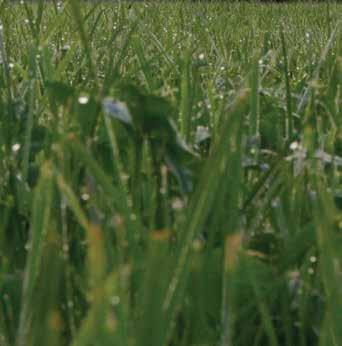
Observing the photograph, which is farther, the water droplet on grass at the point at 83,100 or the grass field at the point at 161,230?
the water droplet on grass at the point at 83,100

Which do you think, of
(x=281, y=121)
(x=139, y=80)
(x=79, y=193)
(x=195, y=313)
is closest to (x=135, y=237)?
(x=195, y=313)

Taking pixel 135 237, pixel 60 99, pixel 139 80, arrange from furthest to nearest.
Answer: pixel 139 80 → pixel 60 99 → pixel 135 237

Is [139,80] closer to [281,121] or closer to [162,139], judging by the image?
[281,121]

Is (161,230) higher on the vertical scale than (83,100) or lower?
lower

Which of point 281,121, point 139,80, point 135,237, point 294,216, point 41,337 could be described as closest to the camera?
point 41,337

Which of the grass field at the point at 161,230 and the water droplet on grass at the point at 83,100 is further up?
the water droplet on grass at the point at 83,100

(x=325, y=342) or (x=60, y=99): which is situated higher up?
(x=60, y=99)

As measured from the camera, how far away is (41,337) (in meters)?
0.41

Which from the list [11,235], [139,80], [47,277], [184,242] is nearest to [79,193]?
[11,235]

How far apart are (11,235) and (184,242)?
0.31 meters

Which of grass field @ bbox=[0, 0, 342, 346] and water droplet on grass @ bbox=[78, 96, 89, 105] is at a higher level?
water droplet on grass @ bbox=[78, 96, 89, 105]

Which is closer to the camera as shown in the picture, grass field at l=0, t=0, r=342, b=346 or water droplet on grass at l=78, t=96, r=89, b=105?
grass field at l=0, t=0, r=342, b=346

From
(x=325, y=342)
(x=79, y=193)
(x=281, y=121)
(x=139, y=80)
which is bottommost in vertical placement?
(x=325, y=342)

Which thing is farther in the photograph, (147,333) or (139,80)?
(139,80)
